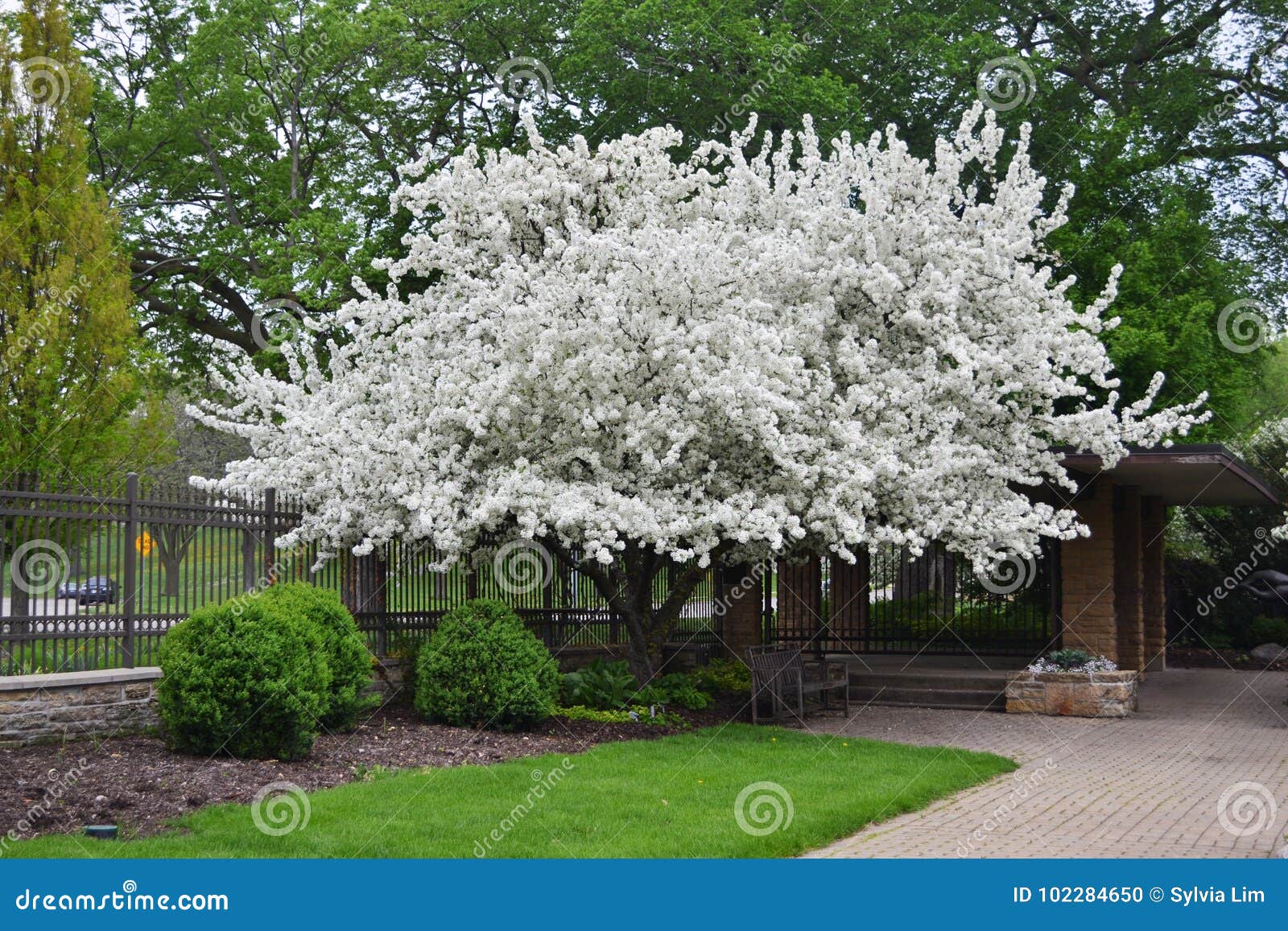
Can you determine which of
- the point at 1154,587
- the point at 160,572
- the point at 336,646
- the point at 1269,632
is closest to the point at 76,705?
the point at 160,572

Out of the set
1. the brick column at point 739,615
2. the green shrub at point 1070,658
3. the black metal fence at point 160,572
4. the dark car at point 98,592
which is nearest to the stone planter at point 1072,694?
the green shrub at point 1070,658

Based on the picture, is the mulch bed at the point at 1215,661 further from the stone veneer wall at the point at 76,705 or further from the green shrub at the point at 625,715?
the stone veneer wall at the point at 76,705

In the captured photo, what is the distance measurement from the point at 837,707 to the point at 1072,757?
4.00m

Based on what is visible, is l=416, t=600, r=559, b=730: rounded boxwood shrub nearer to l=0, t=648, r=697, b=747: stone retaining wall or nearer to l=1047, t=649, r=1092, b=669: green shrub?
l=0, t=648, r=697, b=747: stone retaining wall

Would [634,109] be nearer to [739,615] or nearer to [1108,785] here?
[739,615]

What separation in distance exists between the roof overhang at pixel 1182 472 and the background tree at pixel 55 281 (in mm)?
11744

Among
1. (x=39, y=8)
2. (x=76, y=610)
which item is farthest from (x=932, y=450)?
(x=39, y=8)

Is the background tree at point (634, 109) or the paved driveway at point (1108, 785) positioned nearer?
the paved driveway at point (1108, 785)

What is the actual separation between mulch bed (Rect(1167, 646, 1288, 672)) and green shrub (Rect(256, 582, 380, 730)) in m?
18.6

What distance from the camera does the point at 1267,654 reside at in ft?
82.0

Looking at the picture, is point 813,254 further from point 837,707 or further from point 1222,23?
point 1222,23

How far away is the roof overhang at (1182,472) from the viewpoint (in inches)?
600

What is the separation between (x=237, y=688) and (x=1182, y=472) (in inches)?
498

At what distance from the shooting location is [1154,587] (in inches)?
933
